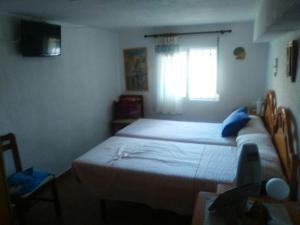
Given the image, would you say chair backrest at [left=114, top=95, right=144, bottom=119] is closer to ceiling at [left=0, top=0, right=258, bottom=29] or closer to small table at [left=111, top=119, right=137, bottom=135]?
small table at [left=111, top=119, right=137, bottom=135]

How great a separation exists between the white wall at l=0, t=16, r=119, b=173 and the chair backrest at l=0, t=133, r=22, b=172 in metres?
0.12

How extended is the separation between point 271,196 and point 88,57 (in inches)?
131

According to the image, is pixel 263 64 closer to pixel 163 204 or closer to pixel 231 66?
pixel 231 66

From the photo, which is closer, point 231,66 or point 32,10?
point 32,10

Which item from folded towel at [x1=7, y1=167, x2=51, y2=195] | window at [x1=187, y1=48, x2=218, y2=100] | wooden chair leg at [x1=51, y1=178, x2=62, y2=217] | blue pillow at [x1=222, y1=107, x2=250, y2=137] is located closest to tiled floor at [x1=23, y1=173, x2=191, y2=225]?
wooden chair leg at [x1=51, y1=178, x2=62, y2=217]

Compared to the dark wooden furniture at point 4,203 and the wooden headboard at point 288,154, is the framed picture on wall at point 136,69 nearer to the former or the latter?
the wooden headboard at point 288,154

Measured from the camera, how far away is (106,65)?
451 cm

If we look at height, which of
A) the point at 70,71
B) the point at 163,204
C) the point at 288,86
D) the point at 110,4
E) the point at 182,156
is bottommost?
the point at 163,204

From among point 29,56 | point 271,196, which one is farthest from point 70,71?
point 271,196

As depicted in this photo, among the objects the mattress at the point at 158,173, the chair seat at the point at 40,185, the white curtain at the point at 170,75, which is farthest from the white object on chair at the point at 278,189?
the white curtain at the point at 170,75

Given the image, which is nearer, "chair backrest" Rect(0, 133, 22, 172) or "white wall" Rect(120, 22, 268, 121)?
"chair backrest" Rect(0, 133, 22, 172)

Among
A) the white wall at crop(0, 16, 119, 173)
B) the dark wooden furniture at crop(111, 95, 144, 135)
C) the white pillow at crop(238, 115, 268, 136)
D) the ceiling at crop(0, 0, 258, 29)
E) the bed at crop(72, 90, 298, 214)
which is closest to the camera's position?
the bed at crop(72, 90, 298, 214)

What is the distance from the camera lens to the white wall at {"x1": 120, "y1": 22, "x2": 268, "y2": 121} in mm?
4078

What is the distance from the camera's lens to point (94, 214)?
8.68ft
